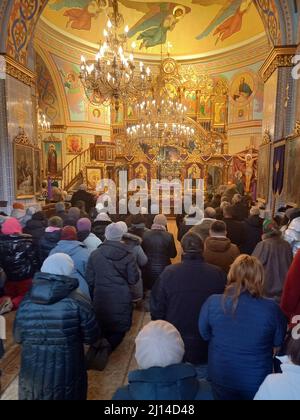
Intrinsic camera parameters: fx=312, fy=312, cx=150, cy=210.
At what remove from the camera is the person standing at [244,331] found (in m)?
2.16

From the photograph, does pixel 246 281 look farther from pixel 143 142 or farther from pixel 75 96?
pixel 75 96

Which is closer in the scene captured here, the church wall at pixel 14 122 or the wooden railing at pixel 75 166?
the church wall at pixel 14 122

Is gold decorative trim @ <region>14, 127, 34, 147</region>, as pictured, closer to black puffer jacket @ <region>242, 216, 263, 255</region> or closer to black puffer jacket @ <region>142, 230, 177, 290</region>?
black puffer jacket @ <region>142, 230, 177, 290</region>

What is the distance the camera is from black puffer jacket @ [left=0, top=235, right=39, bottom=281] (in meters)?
4.79

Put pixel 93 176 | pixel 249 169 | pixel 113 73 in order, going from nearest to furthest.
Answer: pixel 113 73
pixel 249 169
pixel 93 176

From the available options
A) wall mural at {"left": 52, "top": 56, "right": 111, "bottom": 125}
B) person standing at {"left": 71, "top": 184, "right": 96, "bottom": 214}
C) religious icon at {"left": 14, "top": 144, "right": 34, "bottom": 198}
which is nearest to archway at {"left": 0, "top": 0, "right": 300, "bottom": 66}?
religious icon at {"left": 14, "top": 144, "right": 34, "bottom": 198}

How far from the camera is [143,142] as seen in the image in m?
19.9

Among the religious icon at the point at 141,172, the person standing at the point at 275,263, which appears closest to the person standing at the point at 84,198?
the person standing at the point at 275,263

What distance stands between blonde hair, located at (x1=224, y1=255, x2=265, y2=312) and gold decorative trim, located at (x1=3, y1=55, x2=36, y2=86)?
8455 mm

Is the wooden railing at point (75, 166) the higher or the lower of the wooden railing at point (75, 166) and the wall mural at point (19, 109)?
the lower

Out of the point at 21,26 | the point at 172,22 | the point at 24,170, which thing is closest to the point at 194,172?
the point at 172,22

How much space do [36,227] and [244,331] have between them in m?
4.39

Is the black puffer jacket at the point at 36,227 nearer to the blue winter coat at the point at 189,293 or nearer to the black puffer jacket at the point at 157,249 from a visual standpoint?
the black puffer jacket at the point at 157,249
